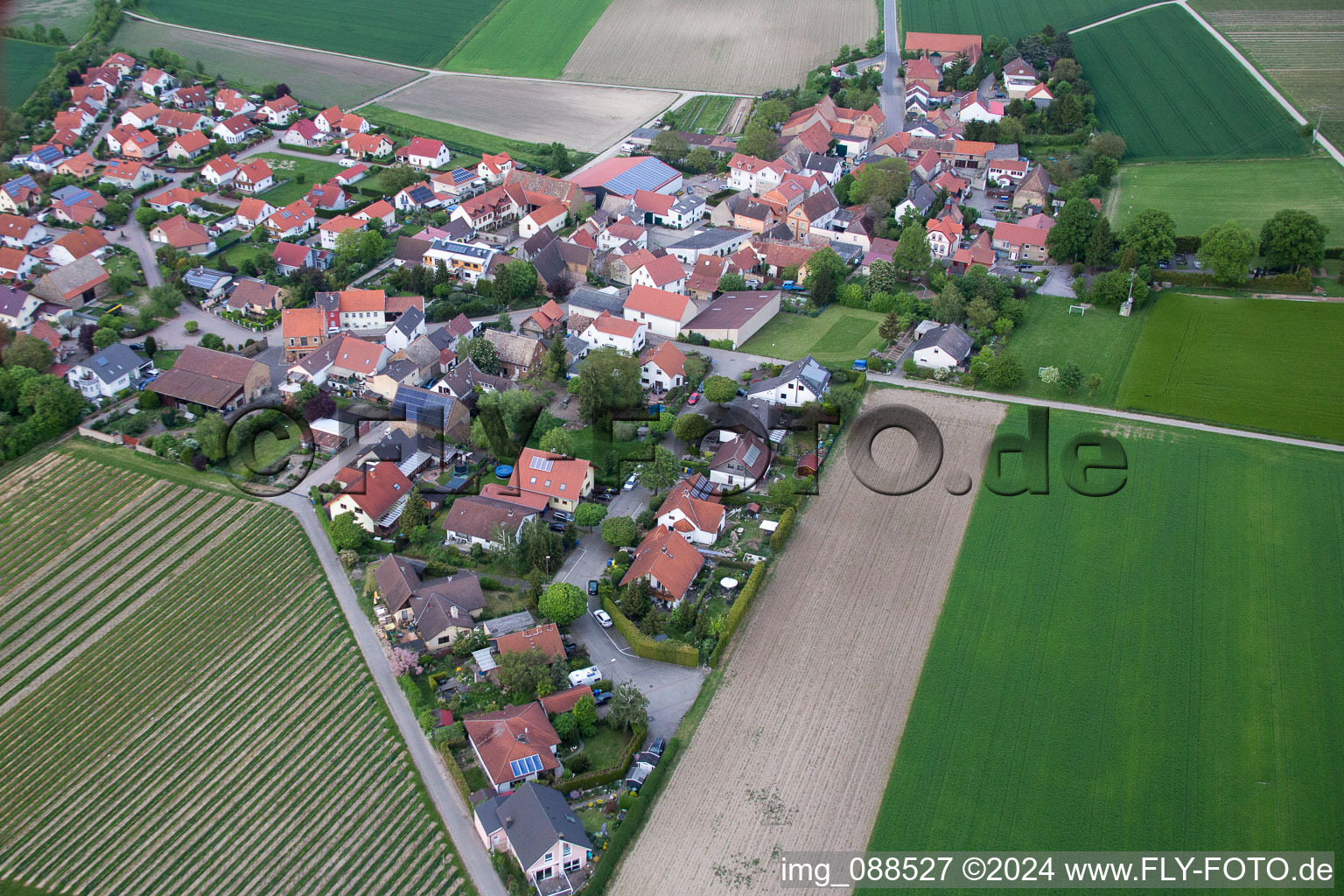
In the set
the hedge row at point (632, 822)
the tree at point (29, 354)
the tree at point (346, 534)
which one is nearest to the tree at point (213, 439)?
the tree at point (346, 534)

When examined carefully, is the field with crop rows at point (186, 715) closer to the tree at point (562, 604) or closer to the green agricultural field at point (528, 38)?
the tree at point (562, 604)

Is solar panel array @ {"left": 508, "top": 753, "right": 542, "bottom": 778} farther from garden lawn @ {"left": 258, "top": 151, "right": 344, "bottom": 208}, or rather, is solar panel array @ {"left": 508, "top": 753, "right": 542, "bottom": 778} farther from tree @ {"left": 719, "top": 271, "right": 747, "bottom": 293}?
garden lawn @ {"left": 258, "top": 151, "right": 344, "bottom": 208}

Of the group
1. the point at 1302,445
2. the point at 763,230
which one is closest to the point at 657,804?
the point at 1302,445

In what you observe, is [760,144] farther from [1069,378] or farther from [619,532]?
[619,532]

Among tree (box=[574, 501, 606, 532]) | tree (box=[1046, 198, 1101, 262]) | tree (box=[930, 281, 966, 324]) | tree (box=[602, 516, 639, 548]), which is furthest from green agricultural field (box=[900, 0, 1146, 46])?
tree (box=[602, 516, 639, 548])

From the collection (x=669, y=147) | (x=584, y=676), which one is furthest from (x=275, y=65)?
(x=584, y=676)
